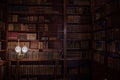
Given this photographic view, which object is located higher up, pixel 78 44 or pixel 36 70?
pixel 78 44

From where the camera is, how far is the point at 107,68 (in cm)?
434

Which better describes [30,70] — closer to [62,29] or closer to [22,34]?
[22,34]

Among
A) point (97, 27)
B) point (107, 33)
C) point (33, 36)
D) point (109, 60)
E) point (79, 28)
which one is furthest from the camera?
point (79, 28)

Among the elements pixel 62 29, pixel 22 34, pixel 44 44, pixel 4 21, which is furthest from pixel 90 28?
pixel 4 21

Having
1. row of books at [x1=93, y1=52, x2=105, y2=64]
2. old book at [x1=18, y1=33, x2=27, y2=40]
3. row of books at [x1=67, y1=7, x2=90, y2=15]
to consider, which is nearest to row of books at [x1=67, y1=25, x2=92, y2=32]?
row of books at [x1=67, y1=7, x2=90, y2=15]

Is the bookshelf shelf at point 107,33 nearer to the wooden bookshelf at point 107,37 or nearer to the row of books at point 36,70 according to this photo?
the wooden bookshelf at point 107,37

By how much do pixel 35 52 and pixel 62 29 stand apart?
38.6 inches

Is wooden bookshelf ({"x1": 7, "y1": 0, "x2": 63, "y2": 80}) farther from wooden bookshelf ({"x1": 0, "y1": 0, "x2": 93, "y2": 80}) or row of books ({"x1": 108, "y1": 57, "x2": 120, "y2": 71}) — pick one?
row of books ({"x1": 108, "y1": 57, "x2": 120, "y2": 71})


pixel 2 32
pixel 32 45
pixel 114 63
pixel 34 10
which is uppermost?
pixel 34 10

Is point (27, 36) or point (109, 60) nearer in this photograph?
point (109, 60)

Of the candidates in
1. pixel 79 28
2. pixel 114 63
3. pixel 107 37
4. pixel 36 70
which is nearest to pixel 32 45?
pixel 36 70

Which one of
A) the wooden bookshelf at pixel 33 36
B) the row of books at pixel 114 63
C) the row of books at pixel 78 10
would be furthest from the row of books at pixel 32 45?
the row of books at pixel 114 63

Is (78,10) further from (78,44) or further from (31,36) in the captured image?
(31,36)

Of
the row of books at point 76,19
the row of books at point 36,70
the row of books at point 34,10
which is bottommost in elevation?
the row of books at point 36,70
